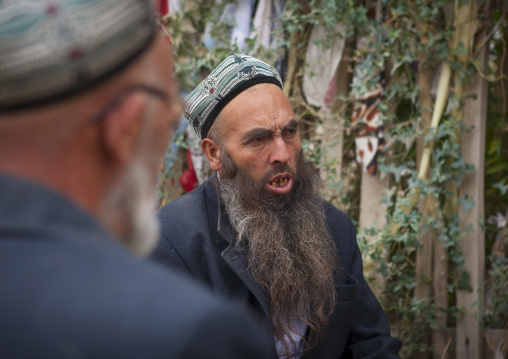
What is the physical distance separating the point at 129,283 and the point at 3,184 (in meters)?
0.24

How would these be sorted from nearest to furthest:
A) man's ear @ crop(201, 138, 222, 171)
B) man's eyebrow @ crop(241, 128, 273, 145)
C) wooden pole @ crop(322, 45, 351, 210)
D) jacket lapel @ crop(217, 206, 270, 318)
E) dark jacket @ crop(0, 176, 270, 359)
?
dark jacket @ crop(0, 176, 270, 359), jacket lapel @ crop(217, 206, 270, 318), man's eyebrow @ crop(241, 128, 273, 145), man's ear @ crop(201, 138, 222, 171), wooden pole @ crop(322, 45, 351, 210)

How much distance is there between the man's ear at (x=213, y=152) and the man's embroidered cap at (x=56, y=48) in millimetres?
1888

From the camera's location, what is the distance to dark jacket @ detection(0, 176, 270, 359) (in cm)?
77

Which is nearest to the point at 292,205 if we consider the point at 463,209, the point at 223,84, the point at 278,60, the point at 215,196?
the point at 215,196

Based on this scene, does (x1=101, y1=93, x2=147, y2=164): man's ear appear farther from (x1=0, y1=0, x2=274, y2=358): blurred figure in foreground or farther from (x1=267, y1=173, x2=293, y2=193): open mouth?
(x1=267, y1=173, x2=293, y2=193): open mouth

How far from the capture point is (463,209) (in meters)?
3.49

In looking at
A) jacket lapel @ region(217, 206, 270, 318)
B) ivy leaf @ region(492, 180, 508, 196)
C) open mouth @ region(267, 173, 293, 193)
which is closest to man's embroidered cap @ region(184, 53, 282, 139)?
open mouth @ region(267, 173, 293, 193)

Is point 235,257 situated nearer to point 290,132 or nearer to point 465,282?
point 290,132

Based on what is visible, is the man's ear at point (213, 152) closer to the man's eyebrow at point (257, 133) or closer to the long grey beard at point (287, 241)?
the long grey beard at point (287, 241)

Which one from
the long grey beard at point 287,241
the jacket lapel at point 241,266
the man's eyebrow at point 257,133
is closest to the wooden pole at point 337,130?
the long grey beard at point 287,241

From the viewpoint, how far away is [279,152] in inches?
104

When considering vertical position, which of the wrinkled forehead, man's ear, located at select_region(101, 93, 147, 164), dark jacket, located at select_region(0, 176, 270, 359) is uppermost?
the wrinkled forehead

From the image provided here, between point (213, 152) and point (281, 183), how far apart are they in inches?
15.0

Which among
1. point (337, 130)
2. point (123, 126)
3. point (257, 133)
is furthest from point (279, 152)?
point (123, 126)
